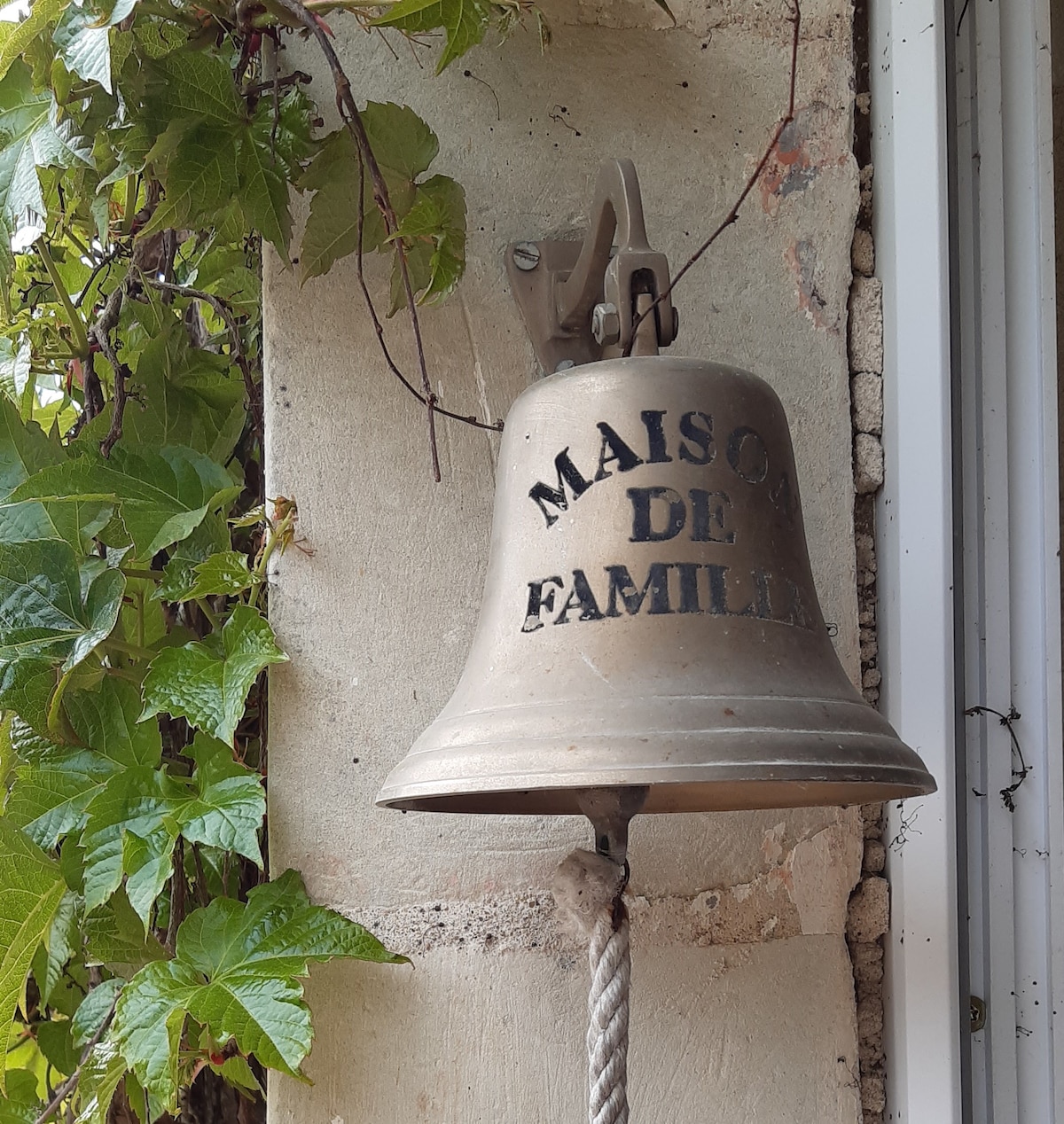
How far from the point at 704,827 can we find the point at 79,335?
0.64 metres

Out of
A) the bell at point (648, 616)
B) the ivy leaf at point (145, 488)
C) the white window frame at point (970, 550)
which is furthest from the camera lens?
the white window frame at point (970, 550)

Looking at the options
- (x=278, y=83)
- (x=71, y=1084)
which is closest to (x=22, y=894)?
(x=71, y=1084)

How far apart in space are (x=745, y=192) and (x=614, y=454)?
0.85ft

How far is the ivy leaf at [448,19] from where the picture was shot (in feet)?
2.41

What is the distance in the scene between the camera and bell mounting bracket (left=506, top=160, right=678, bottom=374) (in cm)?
68

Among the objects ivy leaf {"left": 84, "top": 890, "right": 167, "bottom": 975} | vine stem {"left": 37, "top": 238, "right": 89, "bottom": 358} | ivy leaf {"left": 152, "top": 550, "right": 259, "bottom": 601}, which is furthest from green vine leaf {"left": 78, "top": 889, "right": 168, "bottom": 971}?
vine stem {"left": 37, "top": 238, "right": 89, "bottom": 358}

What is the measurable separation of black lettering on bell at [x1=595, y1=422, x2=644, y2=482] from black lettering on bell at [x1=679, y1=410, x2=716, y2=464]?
0.03 metres

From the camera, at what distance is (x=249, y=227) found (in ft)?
2.73

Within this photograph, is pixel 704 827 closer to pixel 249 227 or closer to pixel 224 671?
pixel 224 671

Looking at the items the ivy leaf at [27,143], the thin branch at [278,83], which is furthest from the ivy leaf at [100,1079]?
the thin branch at [278,83]

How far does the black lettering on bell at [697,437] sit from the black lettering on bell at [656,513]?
0.02 meters

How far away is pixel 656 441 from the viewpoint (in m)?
0.67

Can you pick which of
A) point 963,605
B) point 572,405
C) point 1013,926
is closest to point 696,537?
point 572,405

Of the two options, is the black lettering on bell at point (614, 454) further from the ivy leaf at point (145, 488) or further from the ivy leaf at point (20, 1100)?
the ivy leaf at point (20, 1100)
